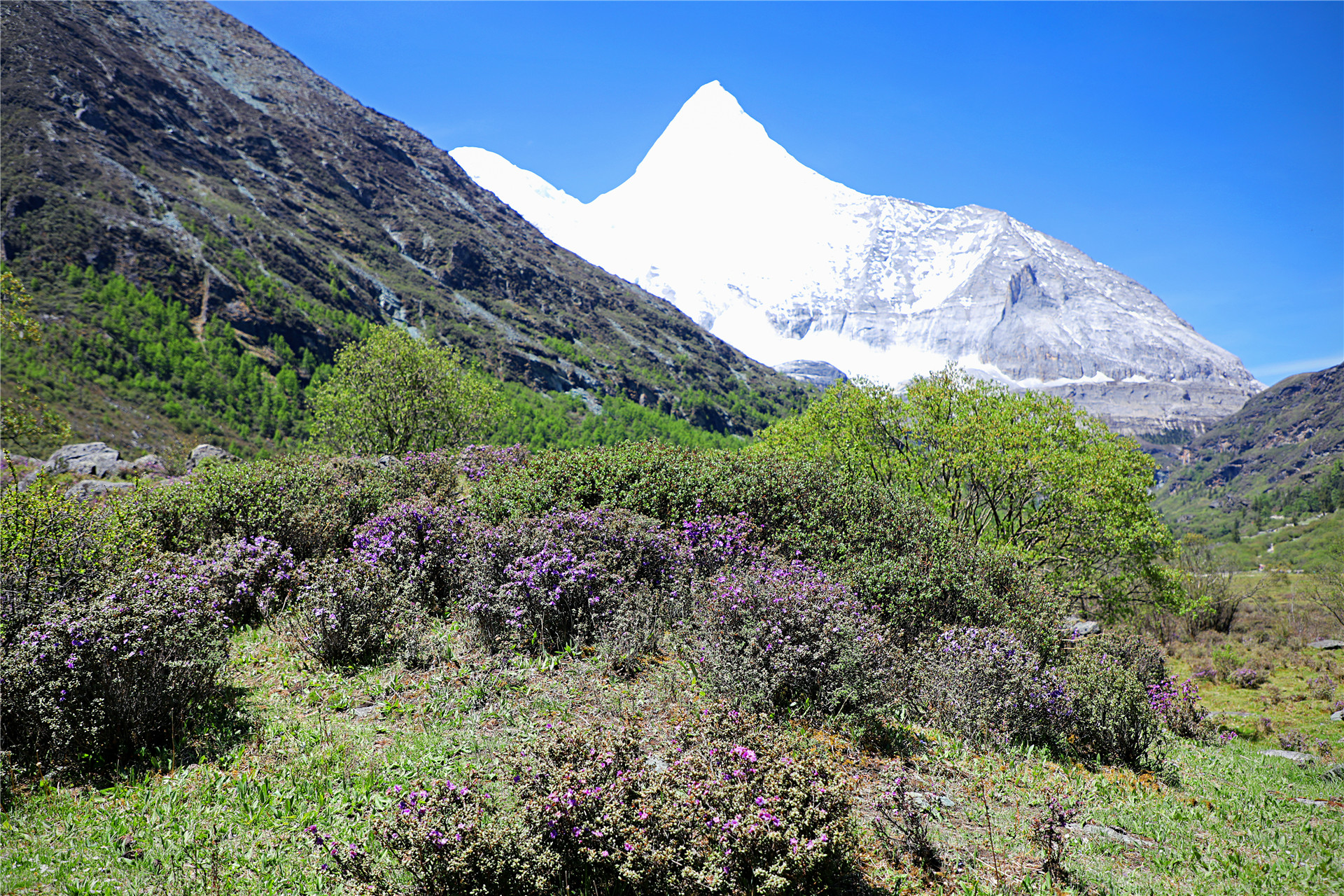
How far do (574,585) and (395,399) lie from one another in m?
23.2

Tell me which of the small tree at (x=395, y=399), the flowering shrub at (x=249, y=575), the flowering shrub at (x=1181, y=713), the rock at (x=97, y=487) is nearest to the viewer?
the flowering shrub at (x=249, y=575)

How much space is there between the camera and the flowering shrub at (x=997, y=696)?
698 centimetres

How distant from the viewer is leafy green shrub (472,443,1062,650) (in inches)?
352

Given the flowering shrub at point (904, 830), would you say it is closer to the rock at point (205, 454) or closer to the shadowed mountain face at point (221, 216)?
the rock at point (205, 454)

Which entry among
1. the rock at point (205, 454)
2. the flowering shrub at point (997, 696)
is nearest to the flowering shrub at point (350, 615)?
the flowering shrub at point (997, 696)

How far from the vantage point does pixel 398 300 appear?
156750 millimetres

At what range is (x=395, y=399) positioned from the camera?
91.5 ft

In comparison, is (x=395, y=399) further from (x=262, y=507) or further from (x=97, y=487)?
(x=262, y=507)

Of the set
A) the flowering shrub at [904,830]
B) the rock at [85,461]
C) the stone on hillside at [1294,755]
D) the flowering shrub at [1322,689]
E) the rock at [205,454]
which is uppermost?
the flowering shrub at [1322,689]

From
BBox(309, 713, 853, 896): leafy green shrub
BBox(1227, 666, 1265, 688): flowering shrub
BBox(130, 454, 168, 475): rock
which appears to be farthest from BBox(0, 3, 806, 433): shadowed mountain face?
BBox(1227, 666, 1265, 688): flowering shrub

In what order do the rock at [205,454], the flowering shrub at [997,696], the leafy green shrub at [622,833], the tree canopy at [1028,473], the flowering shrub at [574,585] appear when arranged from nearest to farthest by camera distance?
the leafy green shrub at [622,833]
the flowering shrub at [997,696]
the flowering shrub at [574,585]
the rock at [205,454]
the tree canopy at [1028,473]

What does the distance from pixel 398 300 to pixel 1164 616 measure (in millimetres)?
161813

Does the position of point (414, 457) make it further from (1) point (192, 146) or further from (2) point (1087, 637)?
(1) point (192, 146)

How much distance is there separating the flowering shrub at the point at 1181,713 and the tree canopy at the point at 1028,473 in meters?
6.99
